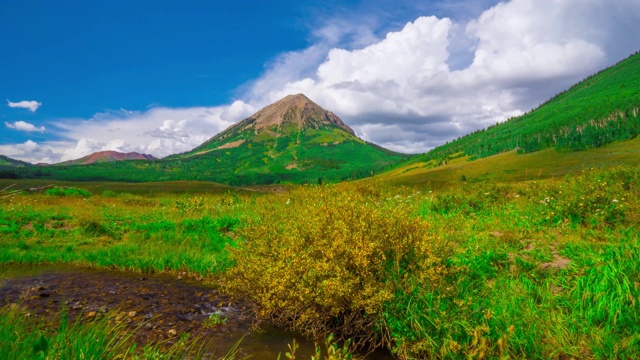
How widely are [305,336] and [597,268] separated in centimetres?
703

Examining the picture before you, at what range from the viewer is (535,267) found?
9570 mm

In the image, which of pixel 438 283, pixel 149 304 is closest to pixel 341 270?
pixel 438 283

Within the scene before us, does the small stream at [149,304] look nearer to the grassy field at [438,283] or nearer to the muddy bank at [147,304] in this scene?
the muddy bank at [147,304]

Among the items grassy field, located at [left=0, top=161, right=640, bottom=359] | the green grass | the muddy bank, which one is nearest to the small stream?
the muddy bank

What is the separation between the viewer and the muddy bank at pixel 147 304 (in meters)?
7.78

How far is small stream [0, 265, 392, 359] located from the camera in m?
7.71

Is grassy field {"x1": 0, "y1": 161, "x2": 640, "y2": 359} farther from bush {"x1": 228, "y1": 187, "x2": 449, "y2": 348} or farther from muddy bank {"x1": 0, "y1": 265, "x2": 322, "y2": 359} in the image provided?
muddy bank {"x1": 0, "y1": 265, "x2": 322, "y2": 359}

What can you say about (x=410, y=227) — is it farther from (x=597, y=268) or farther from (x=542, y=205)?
(x=542, y=205)

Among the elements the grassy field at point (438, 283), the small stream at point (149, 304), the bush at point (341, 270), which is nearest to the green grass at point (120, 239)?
the small stream at point (149, 304)

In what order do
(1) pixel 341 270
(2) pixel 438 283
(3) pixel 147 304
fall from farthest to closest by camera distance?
(3) pixel 147 304 < (2) pixel 438 283 < (1) pixel 341 270

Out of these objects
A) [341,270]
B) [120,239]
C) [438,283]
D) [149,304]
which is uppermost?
[341,270]

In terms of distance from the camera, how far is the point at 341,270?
739 cm

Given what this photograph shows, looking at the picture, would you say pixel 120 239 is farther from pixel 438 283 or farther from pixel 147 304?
pixel 438 283

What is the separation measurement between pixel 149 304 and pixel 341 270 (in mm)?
5811
